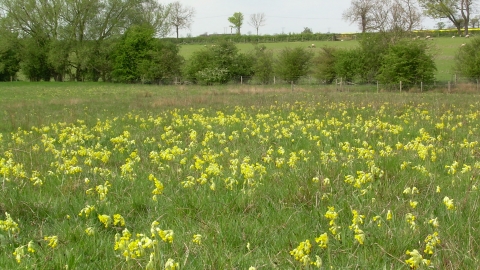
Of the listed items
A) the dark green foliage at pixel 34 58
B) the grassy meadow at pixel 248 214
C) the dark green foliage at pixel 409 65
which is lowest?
the grassy meadow at pixel 248 214

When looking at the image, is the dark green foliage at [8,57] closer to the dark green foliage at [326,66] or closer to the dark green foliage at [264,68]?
the dark green foliage at [264,68]

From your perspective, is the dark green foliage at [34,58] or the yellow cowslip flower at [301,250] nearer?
the yellow cowslip flower at [301,250]

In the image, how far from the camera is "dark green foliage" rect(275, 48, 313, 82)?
49656mm

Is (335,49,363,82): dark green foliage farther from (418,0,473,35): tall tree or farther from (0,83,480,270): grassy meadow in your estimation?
(0,83,480,270): grassy meadow

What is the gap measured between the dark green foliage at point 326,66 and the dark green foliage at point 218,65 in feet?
26.0

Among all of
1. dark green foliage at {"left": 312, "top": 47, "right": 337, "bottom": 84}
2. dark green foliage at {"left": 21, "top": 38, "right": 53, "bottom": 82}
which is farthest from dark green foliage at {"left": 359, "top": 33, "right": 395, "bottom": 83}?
dark green foliage at {"left": 21, "top": 38, "right": 53, "bottom": 82}

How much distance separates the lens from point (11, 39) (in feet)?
194

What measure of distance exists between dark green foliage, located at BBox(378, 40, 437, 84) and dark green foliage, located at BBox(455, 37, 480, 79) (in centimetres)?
340

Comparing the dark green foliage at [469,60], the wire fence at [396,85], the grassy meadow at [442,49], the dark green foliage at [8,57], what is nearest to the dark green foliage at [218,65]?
the wire fence at [396,85]

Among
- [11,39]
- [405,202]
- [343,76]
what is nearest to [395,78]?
[343,76]

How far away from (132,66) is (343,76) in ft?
88.4

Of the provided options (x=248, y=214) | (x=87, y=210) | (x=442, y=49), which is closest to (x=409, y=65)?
(x=442, y=49)

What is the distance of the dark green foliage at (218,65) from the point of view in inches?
2030

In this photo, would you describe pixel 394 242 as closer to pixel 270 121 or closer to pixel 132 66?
pixel 270 121
